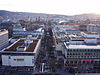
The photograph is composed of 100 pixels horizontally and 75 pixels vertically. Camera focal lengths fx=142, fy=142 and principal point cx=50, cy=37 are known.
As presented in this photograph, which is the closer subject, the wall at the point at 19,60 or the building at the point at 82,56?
the wall at the point at 19,60

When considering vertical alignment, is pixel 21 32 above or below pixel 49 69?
above

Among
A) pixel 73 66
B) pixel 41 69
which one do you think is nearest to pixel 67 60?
pixel 73 66

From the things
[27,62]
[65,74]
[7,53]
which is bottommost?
[65,74]

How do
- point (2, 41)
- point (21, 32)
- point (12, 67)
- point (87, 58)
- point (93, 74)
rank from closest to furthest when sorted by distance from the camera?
1. point (93, 74)
2. point (12, 67)
3. point (87, 58)
4. point (2, 41)
5. point (21, 32)

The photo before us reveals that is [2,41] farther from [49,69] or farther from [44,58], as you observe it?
[49,69]

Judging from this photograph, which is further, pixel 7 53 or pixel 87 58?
pixel 87 58

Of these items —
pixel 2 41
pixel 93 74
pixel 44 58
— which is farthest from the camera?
pixel 2 41

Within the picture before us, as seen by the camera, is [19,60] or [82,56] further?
[82,56]

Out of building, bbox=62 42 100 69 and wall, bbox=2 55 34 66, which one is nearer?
wall, bbox=2 55 34 66

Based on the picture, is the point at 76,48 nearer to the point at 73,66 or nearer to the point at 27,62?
the point at 73,66

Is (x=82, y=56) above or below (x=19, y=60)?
above
